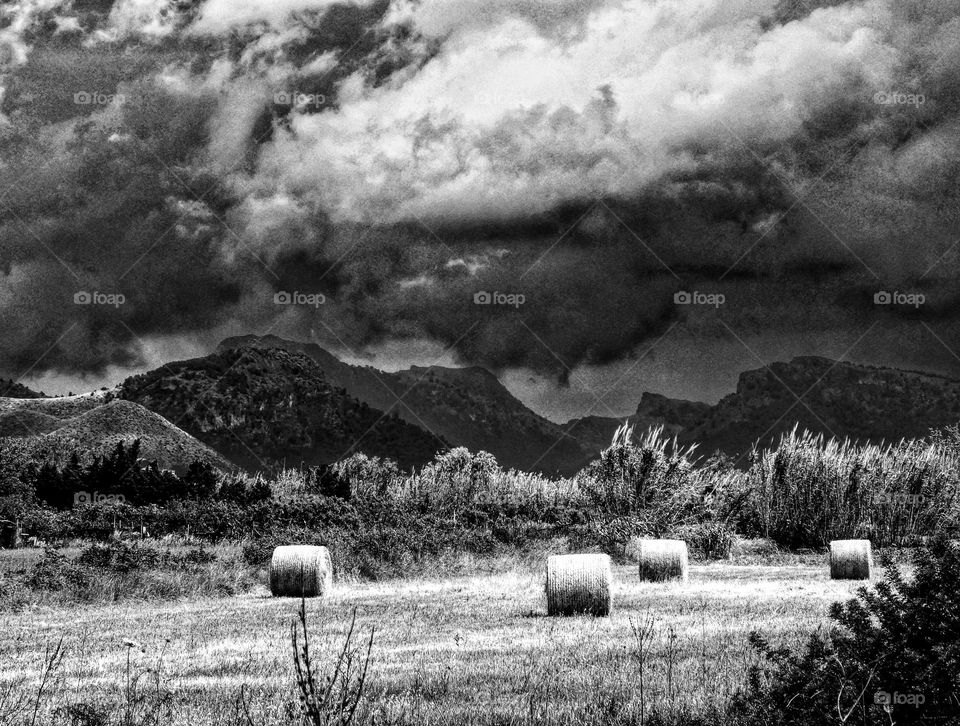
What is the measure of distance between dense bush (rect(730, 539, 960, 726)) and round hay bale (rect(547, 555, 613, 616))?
345 inches

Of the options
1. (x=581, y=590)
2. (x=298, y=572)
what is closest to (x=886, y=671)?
(x=581, y=590)

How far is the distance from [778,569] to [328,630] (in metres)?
16.4

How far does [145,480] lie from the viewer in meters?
62.9

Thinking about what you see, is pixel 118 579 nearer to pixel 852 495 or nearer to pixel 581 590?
pixel 581 590

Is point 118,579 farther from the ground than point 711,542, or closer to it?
closer to it

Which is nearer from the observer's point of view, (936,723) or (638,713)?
(936,723)

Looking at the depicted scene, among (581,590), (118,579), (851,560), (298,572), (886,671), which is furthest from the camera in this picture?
(851,560)

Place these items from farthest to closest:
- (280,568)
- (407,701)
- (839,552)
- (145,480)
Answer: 1. (145,480)
2. (839,552)
3. (280,568)
4. (407,701)

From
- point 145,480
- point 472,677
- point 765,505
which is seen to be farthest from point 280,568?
point 145,480

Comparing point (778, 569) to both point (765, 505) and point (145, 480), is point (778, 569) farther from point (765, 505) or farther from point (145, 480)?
point (145, 480)

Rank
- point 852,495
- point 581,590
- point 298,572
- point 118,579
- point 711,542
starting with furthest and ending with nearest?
point 852,495 < point 711,542 < point 118,579 < point 298,572 < point 581,590

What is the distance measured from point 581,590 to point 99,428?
125 metres

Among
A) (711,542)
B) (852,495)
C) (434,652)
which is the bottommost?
(434,652)

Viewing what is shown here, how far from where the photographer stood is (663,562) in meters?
23.5
